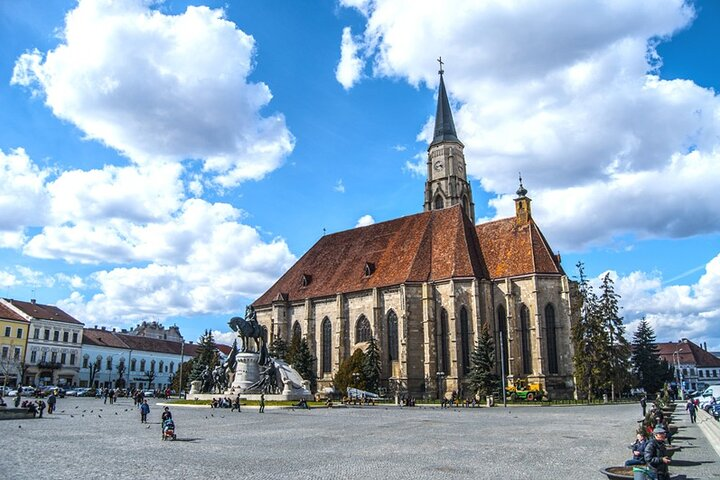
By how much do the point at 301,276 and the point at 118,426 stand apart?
42.7m

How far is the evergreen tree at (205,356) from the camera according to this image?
60.7m

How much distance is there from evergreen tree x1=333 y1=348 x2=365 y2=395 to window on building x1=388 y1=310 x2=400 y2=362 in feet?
11.6

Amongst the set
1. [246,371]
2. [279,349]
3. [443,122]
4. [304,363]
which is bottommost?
[246,371]

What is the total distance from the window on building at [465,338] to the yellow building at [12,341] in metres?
46.2

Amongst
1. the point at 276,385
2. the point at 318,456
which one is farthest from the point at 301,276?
the point at 318,456

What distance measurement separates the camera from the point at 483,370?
146 ft

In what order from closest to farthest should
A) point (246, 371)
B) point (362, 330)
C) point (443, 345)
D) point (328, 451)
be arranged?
point (328, 451), point (246, 371), point (443, 345), point (362, 330)

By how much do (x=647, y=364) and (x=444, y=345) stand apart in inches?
1163

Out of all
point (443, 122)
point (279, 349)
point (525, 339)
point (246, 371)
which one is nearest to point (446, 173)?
point (443, 122)

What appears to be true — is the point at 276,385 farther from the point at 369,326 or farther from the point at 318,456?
the point at 318,456

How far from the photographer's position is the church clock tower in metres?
70.7

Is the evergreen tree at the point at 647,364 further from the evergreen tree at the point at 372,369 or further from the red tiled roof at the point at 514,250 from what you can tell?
the evergreen tree at the point at 372,369

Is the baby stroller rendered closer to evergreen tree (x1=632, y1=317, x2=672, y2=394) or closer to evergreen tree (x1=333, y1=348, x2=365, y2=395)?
evergreen tree (x1=333, y1=348, x2=365, y2=395)

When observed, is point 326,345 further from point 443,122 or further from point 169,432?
point 169,432
